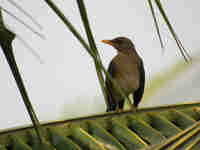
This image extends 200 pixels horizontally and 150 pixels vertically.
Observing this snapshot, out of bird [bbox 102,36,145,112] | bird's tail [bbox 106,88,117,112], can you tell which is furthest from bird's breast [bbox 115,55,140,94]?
bird's tail [bbox 106,88,117,112]

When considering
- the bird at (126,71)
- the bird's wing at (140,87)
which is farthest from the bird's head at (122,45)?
the bird's wing at (140,87)

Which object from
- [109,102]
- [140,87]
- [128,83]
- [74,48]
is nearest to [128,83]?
[128,83]

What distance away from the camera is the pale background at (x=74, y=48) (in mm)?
2174

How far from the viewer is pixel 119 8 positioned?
254 cm

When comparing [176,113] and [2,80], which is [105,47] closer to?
[2,80]

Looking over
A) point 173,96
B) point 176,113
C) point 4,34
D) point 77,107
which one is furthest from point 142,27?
point 4,34

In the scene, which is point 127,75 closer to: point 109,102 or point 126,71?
point 126,71

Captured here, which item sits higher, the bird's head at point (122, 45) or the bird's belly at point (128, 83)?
the bird's head at point (122, 45)

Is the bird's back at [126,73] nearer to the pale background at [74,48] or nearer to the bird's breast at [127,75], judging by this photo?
the bird's breast at [127,75]

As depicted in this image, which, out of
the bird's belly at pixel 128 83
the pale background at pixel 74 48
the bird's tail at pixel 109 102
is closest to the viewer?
the bird's tail at pixel 109 102

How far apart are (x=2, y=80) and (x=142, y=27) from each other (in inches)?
44.3

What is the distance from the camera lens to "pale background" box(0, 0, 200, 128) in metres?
2.17

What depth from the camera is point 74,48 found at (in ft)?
Result: 7.73

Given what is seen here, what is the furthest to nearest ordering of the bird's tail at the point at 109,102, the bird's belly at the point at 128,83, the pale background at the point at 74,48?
1. the pale background at the point at 74,48
2. the bird's belly at the point at 128,83
3. the bird's tail at the point at 109,102
